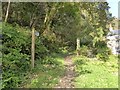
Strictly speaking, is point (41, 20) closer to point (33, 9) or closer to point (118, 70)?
point (33, 9)

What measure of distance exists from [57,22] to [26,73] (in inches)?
253

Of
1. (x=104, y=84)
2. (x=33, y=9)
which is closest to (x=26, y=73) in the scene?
(x=104, y=84)

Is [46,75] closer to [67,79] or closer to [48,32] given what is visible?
[67,79]

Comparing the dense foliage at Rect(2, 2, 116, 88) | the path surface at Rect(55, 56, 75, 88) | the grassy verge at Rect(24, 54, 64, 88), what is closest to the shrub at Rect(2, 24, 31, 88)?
the dense foliage at Rect(2, 2, 116, 88)

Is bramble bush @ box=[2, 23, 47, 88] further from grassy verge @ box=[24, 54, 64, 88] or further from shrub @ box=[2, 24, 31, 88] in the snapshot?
grassy verge @ box=[24, 54, 64, 88]

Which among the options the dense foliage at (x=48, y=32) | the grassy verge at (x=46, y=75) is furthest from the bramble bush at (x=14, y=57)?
the grassy verge at (x=46, y=75)

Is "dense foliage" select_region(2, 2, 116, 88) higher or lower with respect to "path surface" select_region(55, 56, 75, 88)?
higher

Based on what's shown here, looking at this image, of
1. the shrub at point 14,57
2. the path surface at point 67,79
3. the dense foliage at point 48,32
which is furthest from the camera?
the dense foliage at point 48,32

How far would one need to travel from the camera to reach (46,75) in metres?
6.77

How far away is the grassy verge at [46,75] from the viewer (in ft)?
19.4

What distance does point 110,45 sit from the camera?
12.3 meters

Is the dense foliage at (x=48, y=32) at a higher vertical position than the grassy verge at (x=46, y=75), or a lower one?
higher

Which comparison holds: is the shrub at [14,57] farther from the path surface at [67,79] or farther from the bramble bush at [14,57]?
the path surface at [67,79]

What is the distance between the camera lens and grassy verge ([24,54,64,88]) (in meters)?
5.91
